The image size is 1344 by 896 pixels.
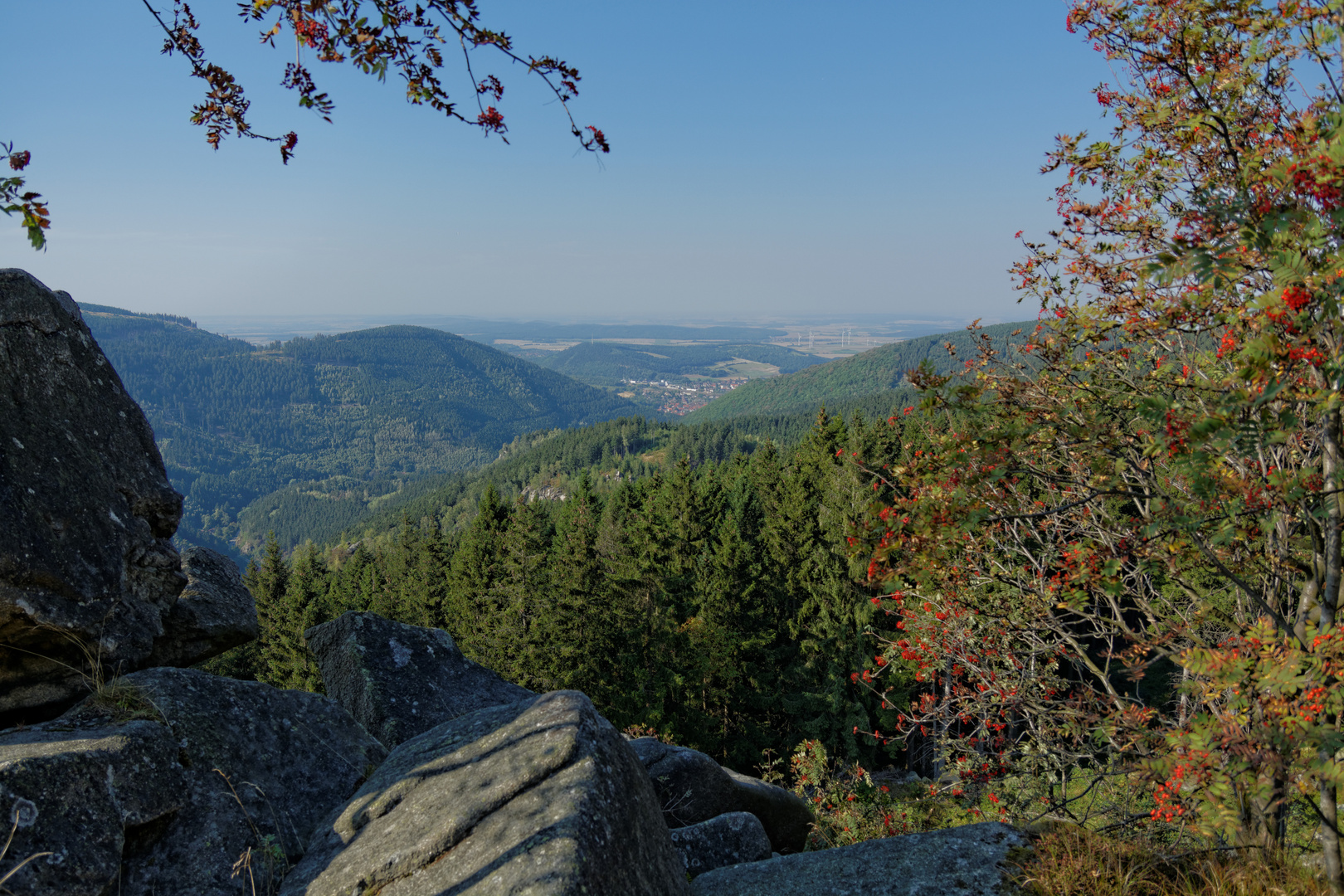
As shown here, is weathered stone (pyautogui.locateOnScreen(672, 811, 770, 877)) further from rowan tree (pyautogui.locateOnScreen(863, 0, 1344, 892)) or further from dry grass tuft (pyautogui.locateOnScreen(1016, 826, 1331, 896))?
dry grass tuft (pyautogui.locateOnScreen(1016, 826, 1331, 896))

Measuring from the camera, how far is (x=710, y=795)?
411 inches

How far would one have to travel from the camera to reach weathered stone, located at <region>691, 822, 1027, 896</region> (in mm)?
4844

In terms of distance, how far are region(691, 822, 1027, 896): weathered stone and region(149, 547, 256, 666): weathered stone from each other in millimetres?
6122

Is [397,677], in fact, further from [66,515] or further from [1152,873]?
[1152,873]

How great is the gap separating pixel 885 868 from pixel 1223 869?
2201 mm

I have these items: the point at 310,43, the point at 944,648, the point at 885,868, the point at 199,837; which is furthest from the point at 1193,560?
the point at 199,837

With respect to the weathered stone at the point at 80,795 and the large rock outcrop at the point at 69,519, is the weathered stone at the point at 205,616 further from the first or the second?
the weathered stone at the point at 80,795

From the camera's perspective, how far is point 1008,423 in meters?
4.59

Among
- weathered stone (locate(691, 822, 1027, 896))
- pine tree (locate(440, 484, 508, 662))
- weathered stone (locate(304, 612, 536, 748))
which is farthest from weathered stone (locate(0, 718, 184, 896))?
pine tree (locate(440, 484, 508, 662))

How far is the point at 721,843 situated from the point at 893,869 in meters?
3.69

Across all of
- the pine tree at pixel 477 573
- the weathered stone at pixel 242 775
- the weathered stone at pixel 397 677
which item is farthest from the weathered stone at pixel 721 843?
Answer: the pine tree at pixel 477 573

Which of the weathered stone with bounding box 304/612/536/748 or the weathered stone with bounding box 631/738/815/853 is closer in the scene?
the weathered stone with bounding box 304/612/536/748

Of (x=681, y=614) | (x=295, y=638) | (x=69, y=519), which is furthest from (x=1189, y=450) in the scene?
(x=295, y=638)

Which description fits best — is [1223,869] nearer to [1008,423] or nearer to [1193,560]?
[1193,560]
